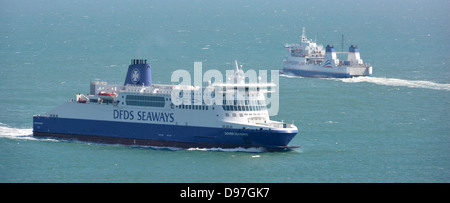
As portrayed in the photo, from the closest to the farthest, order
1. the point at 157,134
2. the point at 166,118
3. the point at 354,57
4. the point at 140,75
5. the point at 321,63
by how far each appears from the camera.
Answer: the point at 166,118 < the point at 157,134 < the point at 140,75 < the point at 354,57 < the point at 321,63

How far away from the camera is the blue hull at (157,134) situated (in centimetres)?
7019

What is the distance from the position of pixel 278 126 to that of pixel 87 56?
74.6 meters

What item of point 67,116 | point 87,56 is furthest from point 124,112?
point 87,56

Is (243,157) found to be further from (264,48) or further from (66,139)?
(264,48)

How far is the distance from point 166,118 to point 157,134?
1.63 metres

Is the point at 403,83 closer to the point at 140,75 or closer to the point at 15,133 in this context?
the point at 140,75

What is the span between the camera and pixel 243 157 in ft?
226

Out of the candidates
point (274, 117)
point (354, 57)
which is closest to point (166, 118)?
point (274, 117)

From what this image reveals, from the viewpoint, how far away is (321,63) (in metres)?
128

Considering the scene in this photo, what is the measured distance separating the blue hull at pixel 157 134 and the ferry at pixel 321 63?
53.1 meters

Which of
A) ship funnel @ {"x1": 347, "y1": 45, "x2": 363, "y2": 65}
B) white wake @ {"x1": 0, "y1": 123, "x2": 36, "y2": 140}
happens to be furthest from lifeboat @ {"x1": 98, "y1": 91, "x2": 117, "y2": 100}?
ship funnel @ {"x1": 347, "y1": 45, "x2": 363, "y2": 65}

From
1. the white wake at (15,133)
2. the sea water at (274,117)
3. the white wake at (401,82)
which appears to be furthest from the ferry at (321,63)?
the white wake at (15,133)

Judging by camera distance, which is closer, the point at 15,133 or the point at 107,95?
the point at 107,95

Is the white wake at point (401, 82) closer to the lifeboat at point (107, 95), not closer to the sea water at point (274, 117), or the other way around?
the sea water at point (274, 117)
